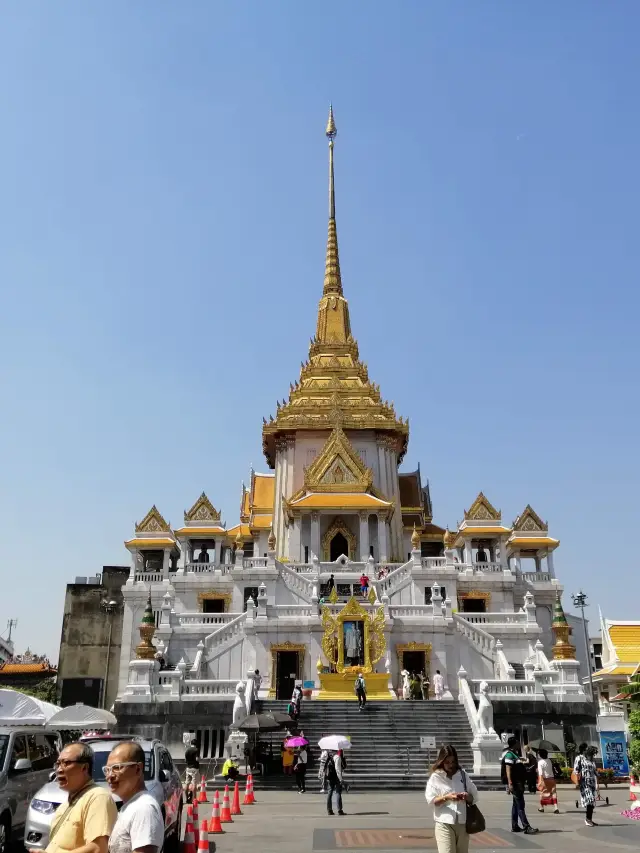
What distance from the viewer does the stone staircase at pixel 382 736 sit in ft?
72.7

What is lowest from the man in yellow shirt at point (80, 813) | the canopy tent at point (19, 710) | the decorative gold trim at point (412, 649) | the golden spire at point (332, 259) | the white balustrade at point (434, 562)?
the man in yellow shirt at point (80, 813)

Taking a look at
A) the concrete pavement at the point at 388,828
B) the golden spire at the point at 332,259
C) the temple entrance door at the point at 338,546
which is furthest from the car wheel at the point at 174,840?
the golden spire at the point at 332,259

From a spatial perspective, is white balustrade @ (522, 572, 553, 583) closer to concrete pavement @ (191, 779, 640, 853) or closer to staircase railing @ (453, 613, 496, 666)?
staircase railing @ (453, 613, 496, 666)

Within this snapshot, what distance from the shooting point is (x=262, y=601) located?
31516 mm

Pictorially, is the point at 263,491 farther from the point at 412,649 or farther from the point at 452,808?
the point at 452,808

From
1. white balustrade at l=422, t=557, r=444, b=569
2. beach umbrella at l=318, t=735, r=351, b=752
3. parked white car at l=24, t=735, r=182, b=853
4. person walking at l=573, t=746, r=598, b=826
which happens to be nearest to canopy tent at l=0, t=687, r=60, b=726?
beach umbrella at l=318, t=735, r=351, b=752

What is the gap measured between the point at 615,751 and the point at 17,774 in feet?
59.7

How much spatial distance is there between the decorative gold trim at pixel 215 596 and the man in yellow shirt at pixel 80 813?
33961 millimetres

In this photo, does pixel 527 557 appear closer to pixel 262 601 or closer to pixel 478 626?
pixel 478 626

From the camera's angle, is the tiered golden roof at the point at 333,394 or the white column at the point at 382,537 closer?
the white column at the point at 382,537

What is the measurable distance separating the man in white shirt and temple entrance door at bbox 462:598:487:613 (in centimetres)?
3535

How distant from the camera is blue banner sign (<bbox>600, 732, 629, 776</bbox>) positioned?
24.0m

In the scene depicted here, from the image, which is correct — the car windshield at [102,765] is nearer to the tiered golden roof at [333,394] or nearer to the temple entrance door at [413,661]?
the temple entrance door at [413,661]

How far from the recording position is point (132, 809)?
4.60 meters
